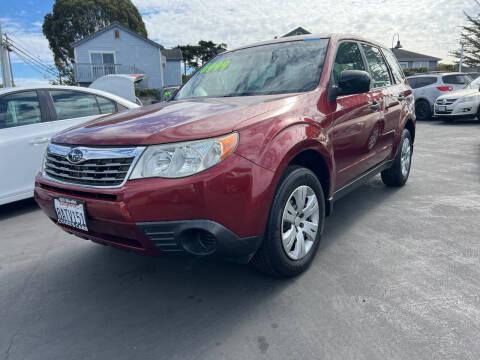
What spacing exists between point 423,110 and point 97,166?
1394 centimetres

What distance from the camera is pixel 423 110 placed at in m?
13.8

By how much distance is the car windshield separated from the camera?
304cm

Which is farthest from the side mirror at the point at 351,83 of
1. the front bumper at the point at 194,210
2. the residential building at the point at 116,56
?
the residential building at the point at 116,56

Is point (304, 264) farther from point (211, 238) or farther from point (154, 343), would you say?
point (154, 343)

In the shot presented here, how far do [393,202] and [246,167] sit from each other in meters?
2.84

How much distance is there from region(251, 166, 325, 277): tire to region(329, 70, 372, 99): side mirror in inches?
30.9

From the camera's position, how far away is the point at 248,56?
354 centimetres

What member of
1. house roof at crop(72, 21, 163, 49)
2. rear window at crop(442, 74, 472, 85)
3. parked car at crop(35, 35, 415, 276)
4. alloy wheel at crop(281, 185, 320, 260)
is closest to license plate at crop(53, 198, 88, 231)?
parked car at crop(35, 35, 415, 276)

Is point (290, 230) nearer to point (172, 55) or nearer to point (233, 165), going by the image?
point (233, 165)

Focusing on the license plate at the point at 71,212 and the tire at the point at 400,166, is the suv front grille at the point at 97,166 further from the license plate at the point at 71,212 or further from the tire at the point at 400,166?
the tire at the point at 400,166

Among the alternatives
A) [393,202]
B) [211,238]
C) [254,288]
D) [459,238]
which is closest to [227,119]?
[211,238]

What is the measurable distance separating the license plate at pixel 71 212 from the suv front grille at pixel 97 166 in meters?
0.13

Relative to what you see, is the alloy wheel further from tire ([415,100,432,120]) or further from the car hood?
tire ([415,100,432,120])

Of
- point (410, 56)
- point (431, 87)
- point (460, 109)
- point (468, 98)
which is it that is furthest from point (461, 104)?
point (410, 56)
